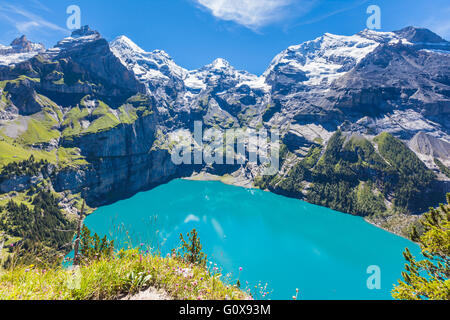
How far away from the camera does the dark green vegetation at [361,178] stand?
383 ft

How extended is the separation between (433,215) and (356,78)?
23584cm

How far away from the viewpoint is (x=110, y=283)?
3834 mm

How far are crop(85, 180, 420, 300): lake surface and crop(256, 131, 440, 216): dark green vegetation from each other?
13.8 meters

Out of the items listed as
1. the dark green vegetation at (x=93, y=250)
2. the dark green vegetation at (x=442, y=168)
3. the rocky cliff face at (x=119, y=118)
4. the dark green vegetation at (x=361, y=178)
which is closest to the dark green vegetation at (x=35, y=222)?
the rocky cliff face at (x=119, y=118)

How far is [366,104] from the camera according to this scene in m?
184

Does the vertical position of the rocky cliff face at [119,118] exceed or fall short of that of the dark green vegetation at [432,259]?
it exceeds it

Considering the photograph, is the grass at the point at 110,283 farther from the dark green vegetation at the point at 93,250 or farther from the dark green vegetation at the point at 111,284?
the dark green vegetation at the point at 93,250

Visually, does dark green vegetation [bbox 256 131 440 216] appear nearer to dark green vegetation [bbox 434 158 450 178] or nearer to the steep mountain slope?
the steep mountain slope

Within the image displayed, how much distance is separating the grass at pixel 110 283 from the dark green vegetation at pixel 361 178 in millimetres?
138625

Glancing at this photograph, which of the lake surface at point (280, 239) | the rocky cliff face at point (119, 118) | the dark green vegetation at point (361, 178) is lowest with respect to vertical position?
the lake surface at point (280, 239)

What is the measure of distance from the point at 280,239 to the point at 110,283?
85.9m

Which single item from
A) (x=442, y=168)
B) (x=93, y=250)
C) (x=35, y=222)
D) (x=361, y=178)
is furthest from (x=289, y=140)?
(x=93, y=250)

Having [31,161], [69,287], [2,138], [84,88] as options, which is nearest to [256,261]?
[69,287]
